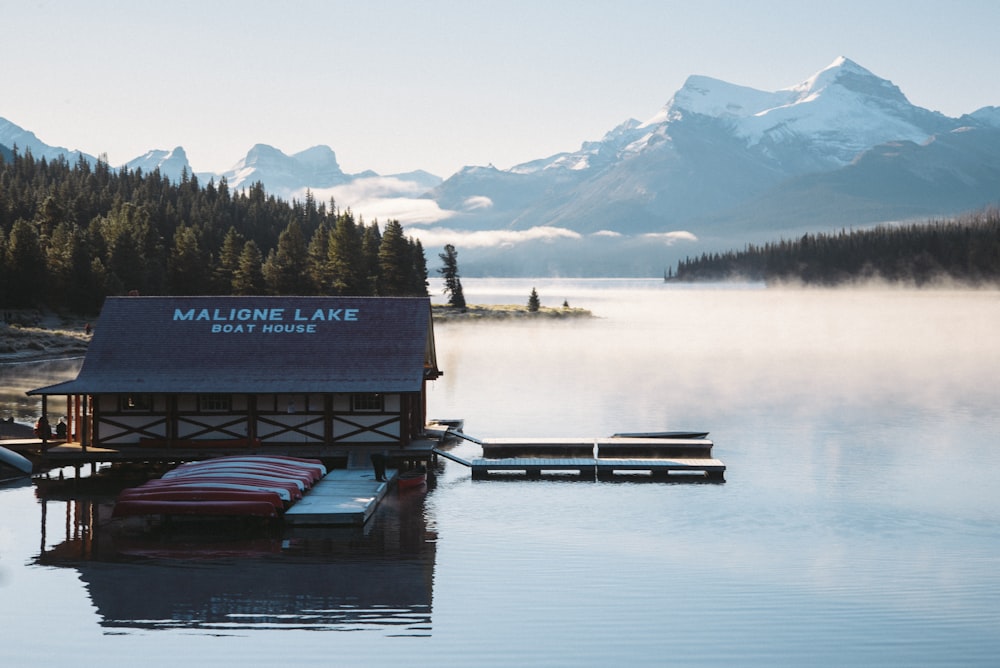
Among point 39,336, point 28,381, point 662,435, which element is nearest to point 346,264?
point 39,336

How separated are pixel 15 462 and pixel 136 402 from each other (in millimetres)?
5244

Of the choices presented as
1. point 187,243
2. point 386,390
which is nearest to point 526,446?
point 386,390

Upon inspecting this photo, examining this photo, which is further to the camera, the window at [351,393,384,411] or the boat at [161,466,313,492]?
the window at [351,393,384,411]

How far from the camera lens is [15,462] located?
144 feet

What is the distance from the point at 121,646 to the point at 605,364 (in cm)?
8285

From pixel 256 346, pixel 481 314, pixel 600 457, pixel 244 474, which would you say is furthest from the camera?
pixel 481 314

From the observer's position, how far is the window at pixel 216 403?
44.7 meters

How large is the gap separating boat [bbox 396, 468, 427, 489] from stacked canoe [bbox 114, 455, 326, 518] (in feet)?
15.2

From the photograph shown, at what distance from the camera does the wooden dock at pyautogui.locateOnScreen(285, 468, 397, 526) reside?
1389 inches

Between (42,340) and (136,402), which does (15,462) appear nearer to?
(136,402)

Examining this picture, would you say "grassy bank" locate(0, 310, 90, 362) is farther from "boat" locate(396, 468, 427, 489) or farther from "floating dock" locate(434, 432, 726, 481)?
"boat" locate(396, 468, 427, 489)

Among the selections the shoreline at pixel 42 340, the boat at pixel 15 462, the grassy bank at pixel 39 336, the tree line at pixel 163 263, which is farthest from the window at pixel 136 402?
the tree line at pixel 163 263

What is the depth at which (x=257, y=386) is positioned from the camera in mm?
43438

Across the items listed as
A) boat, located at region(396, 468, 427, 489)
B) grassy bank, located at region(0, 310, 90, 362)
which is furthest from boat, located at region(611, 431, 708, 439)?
grassy bank, located at region(0, 310, 90, 362)
